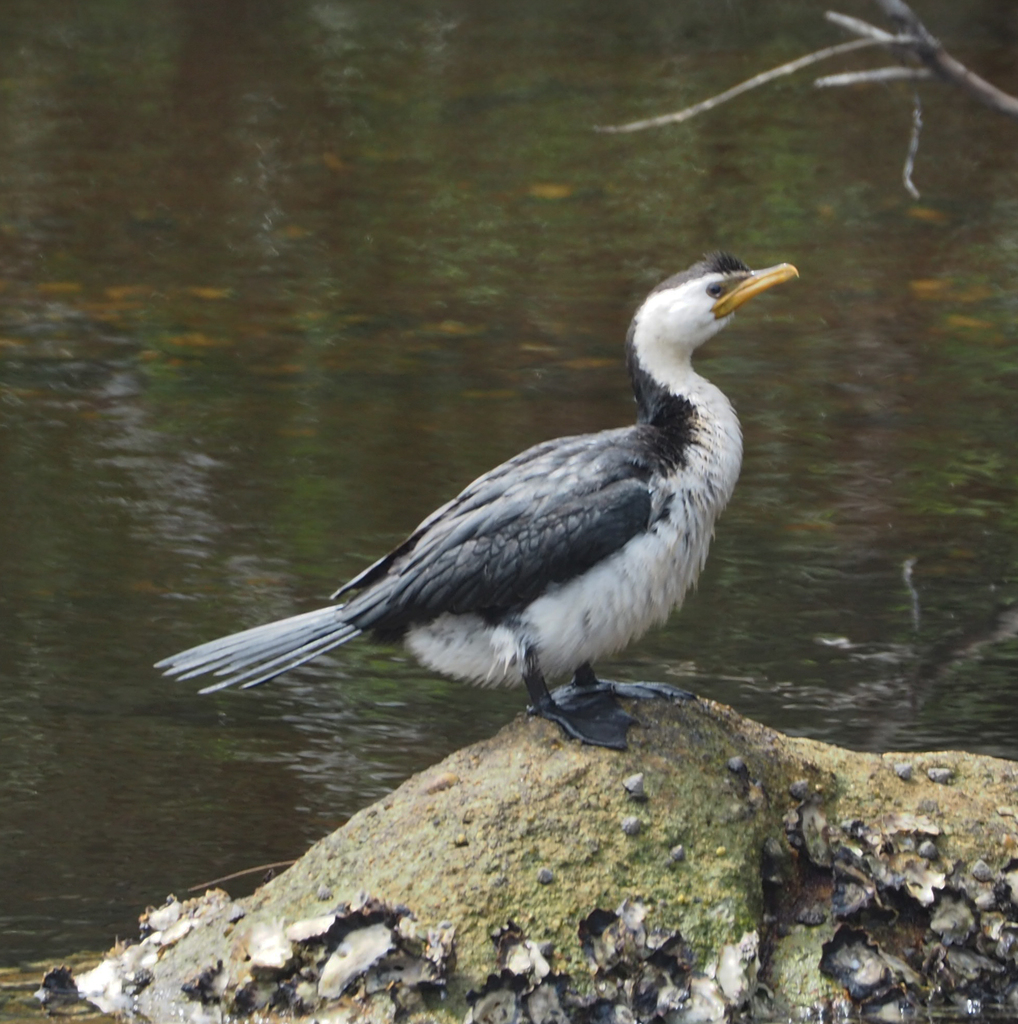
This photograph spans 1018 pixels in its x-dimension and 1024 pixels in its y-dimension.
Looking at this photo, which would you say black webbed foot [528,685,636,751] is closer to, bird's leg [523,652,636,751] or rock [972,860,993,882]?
bird's leg [523,652,636,751]

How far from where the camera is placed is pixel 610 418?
8.29 m

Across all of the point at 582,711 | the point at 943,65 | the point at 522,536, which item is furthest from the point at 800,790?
the point at 943,65

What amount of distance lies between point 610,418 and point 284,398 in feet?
4.70

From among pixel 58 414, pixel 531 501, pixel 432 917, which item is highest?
pixel 531 501

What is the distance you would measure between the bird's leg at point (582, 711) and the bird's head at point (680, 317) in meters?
0.80

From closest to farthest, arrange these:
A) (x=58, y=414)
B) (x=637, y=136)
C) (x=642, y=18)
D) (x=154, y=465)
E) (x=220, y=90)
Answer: (x=154, y=465) < (x=58, y=414) < (x=637, y=136) < (x=220, y=90) < (x=642, y=18)

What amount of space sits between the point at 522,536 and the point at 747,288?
0.93 meters

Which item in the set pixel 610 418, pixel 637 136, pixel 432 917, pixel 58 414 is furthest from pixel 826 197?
pixel 432 917

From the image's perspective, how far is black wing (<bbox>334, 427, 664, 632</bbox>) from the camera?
15.1 ft

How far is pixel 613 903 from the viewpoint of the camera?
13.8 ft

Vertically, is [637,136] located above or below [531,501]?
below

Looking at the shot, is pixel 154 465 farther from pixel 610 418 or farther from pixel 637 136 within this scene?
pixel 637 136

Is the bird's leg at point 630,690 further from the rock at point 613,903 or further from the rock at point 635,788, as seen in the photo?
the rock at point 635,788

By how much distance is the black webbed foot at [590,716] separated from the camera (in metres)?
4.46
